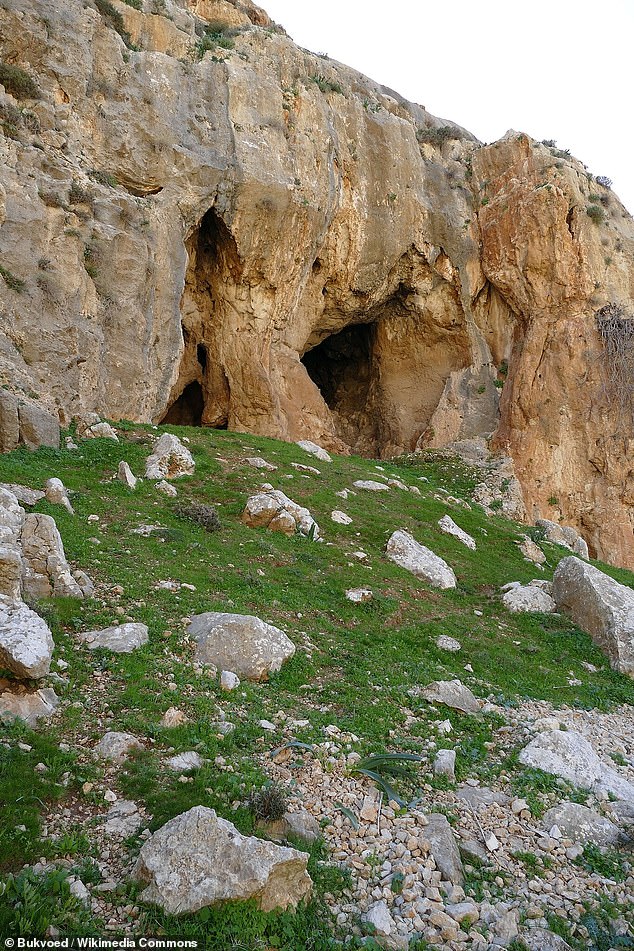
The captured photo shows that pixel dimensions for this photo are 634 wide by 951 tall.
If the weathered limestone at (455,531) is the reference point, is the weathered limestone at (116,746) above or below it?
below

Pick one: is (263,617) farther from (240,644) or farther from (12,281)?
(12,281)

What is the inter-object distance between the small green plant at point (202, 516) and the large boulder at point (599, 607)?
8.99 m

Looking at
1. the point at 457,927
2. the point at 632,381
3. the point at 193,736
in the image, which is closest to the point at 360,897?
the point at 457,927

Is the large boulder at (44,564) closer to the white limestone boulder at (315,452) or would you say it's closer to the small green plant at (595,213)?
the white limestone boulder at (315,452)

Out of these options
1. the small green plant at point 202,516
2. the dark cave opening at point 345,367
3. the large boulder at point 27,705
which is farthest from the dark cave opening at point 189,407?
the large boulder at point 27,705

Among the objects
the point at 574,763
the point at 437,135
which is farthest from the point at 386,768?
the point at 437,135

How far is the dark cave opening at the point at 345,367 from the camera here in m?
41.0

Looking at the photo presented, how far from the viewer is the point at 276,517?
49.3ft

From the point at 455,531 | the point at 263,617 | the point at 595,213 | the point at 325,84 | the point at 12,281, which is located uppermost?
the point at 325,84

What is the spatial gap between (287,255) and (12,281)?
50.0ft

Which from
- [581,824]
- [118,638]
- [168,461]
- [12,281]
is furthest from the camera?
[12,281]

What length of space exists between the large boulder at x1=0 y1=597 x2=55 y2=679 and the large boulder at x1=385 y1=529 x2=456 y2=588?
32.9ft

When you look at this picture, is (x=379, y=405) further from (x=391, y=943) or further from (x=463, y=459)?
(x=391, y=943)

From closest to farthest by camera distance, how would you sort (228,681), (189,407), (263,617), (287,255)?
(228,681) → (263,617) → (287,255) → (189,407)
